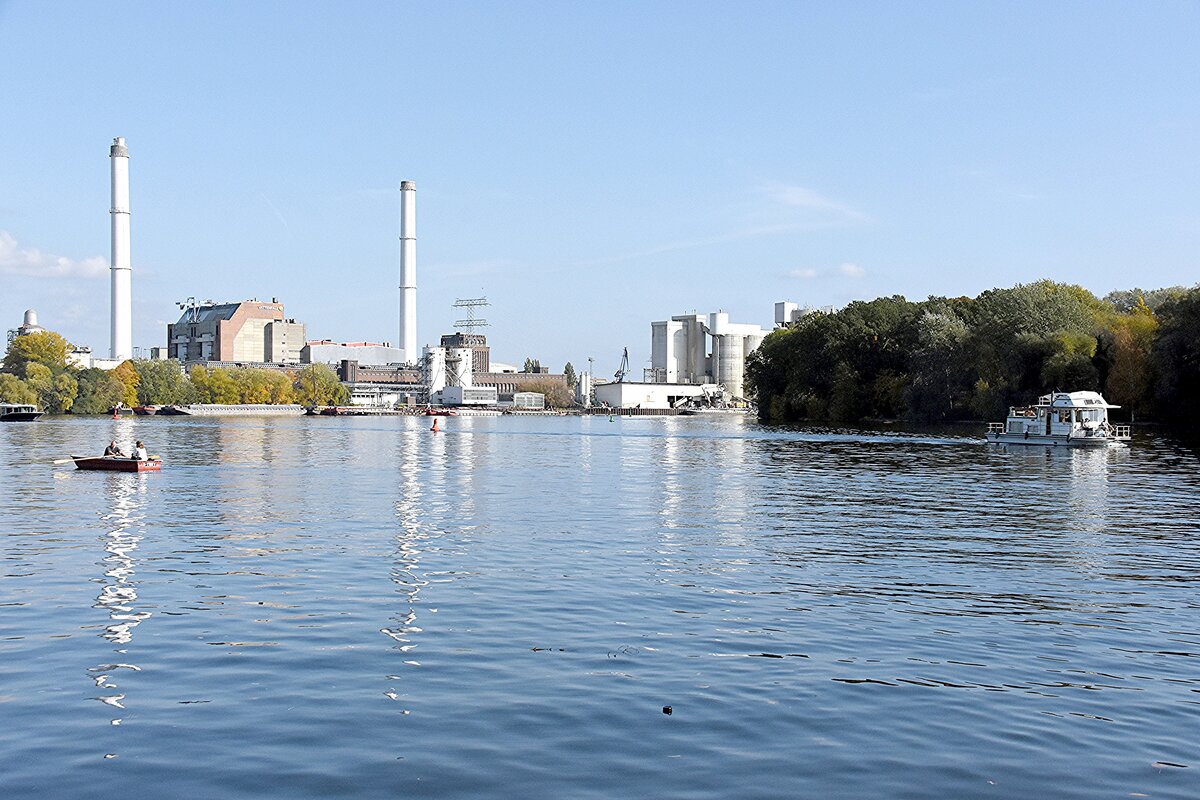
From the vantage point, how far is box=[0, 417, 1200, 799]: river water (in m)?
13.4

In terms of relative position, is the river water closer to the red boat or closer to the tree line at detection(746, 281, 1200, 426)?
the red boat

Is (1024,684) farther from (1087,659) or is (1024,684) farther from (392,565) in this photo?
(392,565)

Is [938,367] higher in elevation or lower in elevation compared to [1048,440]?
higher

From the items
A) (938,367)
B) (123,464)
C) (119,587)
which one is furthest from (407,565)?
(938,367)

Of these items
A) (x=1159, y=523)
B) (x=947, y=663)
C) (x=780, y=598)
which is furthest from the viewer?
(x=1159, y=523)

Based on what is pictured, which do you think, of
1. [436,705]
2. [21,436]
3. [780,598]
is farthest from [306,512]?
[21,436]

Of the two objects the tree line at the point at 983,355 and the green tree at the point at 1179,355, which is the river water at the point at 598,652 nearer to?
the green tree at the point at 1179,355

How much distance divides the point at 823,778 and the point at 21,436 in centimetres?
11253

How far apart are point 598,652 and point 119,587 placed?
1229 centimetres

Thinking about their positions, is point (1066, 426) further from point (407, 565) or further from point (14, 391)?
point (14, 391)

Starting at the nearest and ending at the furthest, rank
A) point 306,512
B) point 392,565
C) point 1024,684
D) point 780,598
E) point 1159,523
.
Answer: point 1024,684 → point 780,598 → point 392,565 → point 1159,523 → point 306,512

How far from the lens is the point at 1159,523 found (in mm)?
38906

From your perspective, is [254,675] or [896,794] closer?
[896,794]

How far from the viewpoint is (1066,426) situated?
91.1 meters
